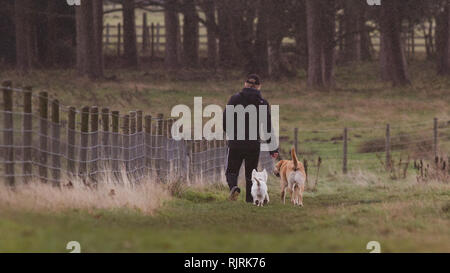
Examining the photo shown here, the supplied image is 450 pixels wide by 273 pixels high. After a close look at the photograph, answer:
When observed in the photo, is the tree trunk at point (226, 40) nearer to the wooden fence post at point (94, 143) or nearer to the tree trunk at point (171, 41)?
the tree trunk at point (171, 41)

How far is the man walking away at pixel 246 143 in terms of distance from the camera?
1432 centimetres

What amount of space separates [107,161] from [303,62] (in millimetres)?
45310

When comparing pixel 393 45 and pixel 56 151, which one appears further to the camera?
pixel 393 45

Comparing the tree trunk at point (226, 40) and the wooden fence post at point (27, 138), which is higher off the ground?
the tree trunk at point (226, 40)

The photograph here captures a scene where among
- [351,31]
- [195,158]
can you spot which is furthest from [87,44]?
[195,158]

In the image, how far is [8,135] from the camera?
1196 centimetres

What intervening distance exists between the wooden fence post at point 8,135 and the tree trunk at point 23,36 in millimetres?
35047

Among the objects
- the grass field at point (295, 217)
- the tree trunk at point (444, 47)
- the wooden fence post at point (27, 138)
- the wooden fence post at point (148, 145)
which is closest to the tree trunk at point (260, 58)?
the tree trunk at point (444, 47)

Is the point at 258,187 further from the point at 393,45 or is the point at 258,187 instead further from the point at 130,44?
the point at 130,44

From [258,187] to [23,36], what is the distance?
34.9m

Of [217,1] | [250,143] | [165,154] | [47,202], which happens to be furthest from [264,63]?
[47,202]

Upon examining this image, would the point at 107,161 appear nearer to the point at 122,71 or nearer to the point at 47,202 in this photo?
the point at 47,202

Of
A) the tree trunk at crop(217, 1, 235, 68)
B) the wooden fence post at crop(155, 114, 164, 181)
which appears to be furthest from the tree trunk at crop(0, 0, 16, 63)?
the wooden fence post at crop(155, 114, 164, 181)
